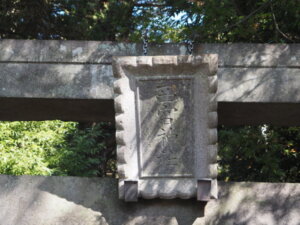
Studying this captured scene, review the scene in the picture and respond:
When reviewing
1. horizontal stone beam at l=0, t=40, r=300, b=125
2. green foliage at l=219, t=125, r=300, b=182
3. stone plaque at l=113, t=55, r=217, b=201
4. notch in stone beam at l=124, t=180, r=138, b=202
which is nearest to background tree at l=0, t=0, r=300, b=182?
green foliage at l=219, t=125, r=300, b=182

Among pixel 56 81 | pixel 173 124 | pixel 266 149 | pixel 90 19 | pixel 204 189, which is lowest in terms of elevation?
pixel 204 189

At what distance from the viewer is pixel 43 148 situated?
6.60 metres

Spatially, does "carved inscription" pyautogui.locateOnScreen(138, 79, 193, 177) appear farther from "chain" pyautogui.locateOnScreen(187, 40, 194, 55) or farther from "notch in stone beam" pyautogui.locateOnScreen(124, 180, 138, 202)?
"chain" pyautogui.locateOnScreen(187, 40, 194, 55)

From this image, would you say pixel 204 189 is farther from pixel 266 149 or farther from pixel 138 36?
pixel 266 149

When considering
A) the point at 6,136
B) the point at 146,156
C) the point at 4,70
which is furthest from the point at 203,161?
the point at 6,136

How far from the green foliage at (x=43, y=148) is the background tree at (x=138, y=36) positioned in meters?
0.01

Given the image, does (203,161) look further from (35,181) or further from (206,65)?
(35,181)

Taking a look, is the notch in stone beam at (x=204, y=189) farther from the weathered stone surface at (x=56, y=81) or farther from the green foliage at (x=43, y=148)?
the green foliage at (x=43, y=148)

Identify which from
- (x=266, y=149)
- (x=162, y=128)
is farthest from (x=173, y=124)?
(x=266, y=149)

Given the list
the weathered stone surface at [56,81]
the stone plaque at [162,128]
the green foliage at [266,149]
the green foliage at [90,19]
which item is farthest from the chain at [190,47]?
the green foliage at [266,149]

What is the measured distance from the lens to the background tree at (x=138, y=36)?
542 cm

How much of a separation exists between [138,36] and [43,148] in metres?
2.38

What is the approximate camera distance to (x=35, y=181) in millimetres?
3256

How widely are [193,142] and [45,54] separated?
1280mm
